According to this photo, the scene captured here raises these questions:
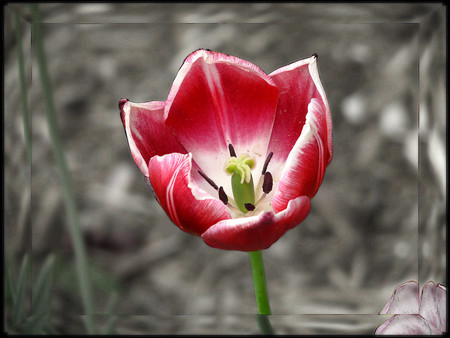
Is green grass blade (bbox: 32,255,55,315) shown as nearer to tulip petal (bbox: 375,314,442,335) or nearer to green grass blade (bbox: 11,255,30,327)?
green grass blade (bbox: 11,255,30,327)

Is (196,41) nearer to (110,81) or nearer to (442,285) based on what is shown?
→ (110,81)

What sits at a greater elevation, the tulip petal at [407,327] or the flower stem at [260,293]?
the flower stem at [260,293]

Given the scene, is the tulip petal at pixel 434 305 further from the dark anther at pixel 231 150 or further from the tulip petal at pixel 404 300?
the dark anther at pixel 231 150

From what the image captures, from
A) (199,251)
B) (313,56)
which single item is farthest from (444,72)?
(199,251)

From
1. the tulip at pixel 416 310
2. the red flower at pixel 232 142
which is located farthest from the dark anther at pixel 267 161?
the tulip at pixel 416 310

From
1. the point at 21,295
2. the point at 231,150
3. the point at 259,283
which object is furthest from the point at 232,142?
the point at 21,295

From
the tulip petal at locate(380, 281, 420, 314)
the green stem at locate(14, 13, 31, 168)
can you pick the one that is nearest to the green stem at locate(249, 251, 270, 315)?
the tulip petal at locate(380, 281, 420, 314)
